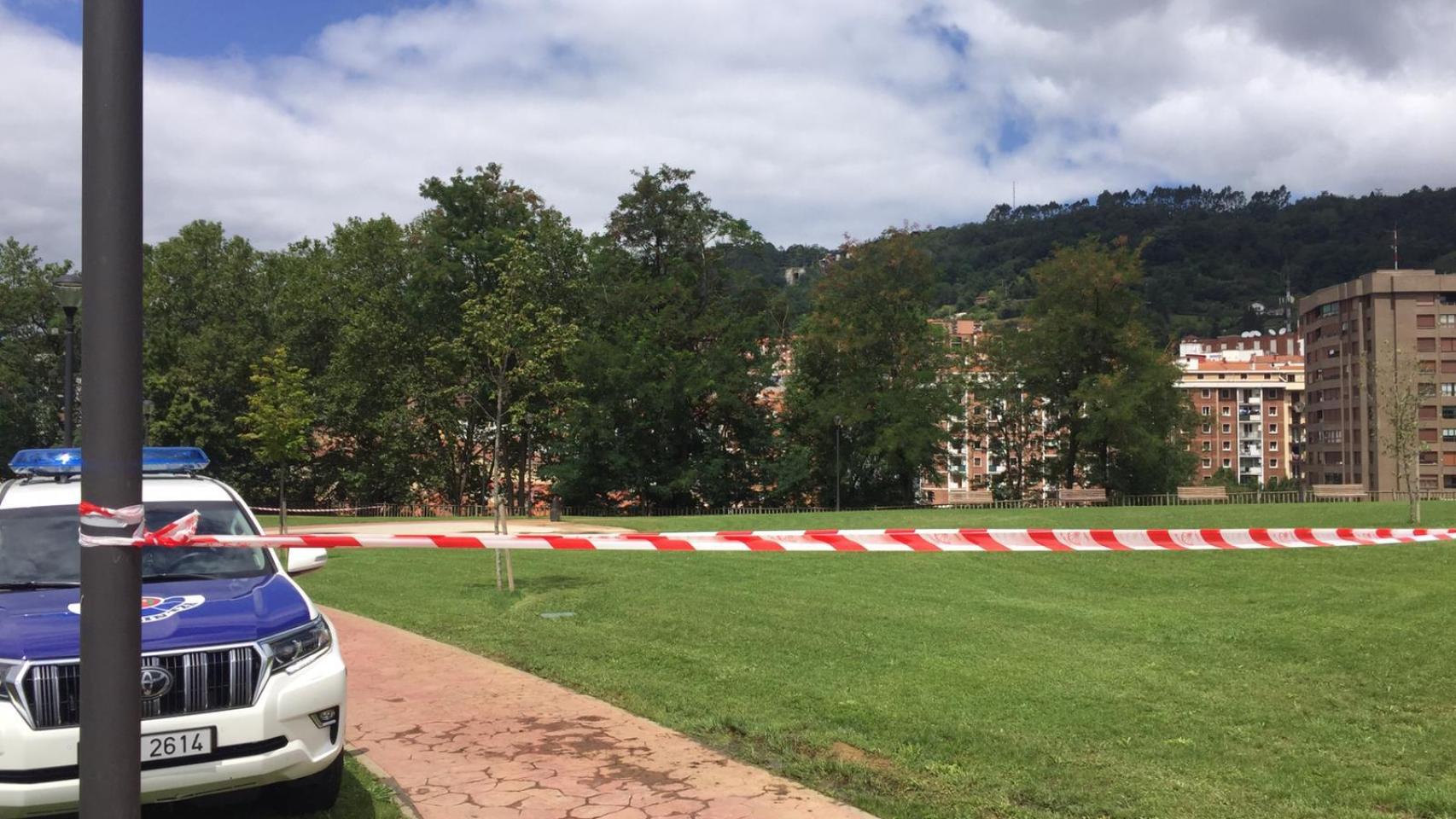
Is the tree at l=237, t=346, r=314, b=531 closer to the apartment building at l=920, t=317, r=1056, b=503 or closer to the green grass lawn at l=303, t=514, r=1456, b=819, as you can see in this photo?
the green grass lawn at l=303, t=514, r=1456, b=819

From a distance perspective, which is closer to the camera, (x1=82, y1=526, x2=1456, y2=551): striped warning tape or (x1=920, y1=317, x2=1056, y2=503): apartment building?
(x1=82, y1=526, x2=1456, y2=551): striped warning tape

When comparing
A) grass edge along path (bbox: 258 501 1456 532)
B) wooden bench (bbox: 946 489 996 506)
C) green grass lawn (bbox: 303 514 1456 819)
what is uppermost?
green grass lawn (bbox: 303 514 1456 819)

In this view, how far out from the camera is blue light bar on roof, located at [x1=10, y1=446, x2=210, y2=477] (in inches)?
256

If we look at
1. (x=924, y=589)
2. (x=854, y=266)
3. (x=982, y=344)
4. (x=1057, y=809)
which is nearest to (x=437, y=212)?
(x=854, y=266)

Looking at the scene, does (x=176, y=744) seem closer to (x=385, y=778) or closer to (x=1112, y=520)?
(x=385, y=778)

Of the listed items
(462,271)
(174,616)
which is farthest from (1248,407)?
(174,616)

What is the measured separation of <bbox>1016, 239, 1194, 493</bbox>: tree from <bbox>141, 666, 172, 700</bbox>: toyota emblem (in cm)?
4908

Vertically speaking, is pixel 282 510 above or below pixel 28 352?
below

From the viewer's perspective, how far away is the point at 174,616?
16.4 ft

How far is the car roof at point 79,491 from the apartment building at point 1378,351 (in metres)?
96.3

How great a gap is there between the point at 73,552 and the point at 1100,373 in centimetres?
5214

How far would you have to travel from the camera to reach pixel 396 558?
21016 millimetres

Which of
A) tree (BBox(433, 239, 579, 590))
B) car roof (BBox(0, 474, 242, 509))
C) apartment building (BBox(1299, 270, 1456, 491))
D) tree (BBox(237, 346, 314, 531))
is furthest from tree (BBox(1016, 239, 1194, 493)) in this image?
car roof (BBox(0, 474, 242, 509))

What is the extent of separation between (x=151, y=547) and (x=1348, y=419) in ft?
382
